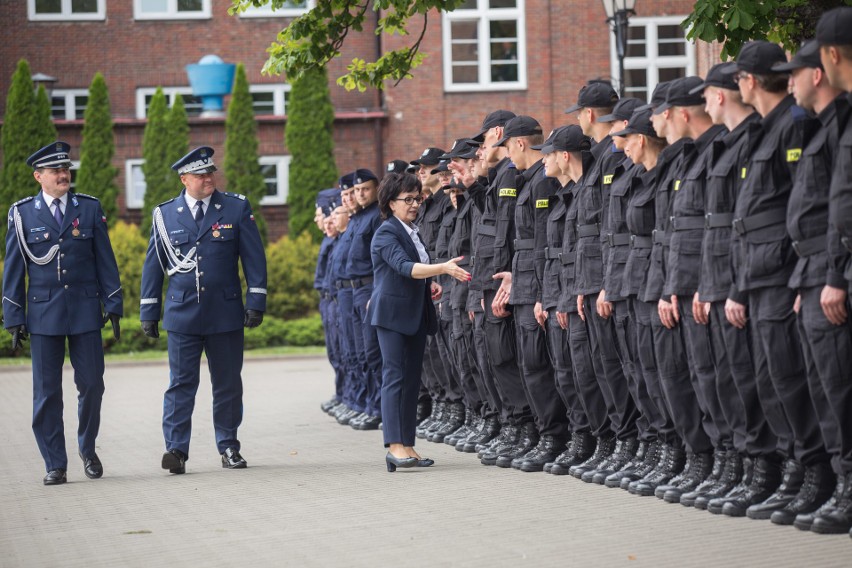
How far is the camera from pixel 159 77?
35.8 metres

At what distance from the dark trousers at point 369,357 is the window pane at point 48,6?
24228 mm

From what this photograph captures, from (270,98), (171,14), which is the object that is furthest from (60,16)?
(270,98)

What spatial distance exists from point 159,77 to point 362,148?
553 cm

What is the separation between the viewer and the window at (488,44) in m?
35.1

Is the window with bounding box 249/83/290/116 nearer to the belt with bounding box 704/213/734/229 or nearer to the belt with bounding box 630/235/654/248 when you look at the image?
the belt with bounding box 630/235/654/248

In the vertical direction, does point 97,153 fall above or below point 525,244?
above

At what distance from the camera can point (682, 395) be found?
27.7 feet

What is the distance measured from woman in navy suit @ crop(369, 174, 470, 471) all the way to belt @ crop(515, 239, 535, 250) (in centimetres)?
51

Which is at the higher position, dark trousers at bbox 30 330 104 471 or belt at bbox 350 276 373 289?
belt at bbox 350 276 373 289

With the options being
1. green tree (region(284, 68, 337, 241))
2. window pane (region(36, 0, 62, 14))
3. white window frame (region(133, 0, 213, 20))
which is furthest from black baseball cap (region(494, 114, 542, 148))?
window pane (region(36, 0, 62, 14))

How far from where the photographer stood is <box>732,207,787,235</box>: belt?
7.41 meters

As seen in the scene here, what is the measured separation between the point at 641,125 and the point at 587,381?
182 cm

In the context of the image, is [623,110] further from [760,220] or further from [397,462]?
[397,462]

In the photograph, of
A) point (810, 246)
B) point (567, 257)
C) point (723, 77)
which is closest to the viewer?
point (810, 246)
